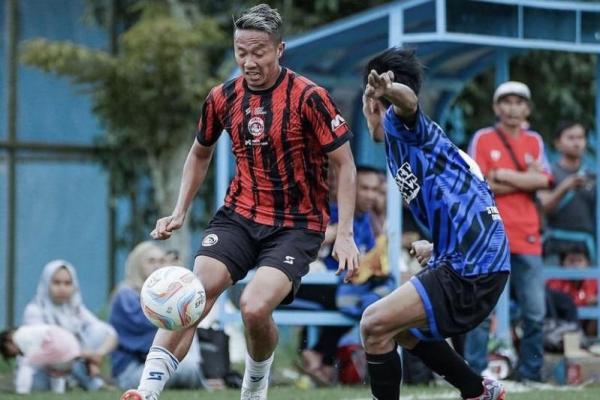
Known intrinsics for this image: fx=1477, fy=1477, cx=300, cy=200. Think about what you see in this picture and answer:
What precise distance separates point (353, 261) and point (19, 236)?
9.90 metres

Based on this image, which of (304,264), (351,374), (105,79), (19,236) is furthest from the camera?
(19,236)

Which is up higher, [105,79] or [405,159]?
[105,79]

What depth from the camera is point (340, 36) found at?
12.5m

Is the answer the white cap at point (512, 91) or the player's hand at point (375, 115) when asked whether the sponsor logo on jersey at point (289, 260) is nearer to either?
the player's hand at point (375, 115)

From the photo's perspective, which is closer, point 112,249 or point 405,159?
point 405,159

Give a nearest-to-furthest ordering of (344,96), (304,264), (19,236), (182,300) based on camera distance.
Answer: (182,300) < (304,264) < (344,96) < (19,236)

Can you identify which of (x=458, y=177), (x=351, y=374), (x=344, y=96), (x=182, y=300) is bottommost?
(x=351, y=374)

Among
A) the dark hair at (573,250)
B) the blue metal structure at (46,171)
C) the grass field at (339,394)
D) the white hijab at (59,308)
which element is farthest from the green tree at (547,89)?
the grass field at (339,394)

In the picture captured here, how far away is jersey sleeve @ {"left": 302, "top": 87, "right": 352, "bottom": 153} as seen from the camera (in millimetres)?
7898

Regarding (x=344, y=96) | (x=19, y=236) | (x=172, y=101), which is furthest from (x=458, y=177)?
(x=19, y=236)

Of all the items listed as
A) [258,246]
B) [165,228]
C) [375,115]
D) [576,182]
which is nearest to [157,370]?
[165,228]

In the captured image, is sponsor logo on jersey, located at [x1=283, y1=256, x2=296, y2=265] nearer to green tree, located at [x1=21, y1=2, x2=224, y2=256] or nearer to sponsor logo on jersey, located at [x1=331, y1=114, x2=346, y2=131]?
sponsor logo on jersey, located at [x1=331, y1=114, x2=346, y2=131]

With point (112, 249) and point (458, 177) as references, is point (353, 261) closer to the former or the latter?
point (458, 177)

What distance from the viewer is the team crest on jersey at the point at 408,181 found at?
739 cm
